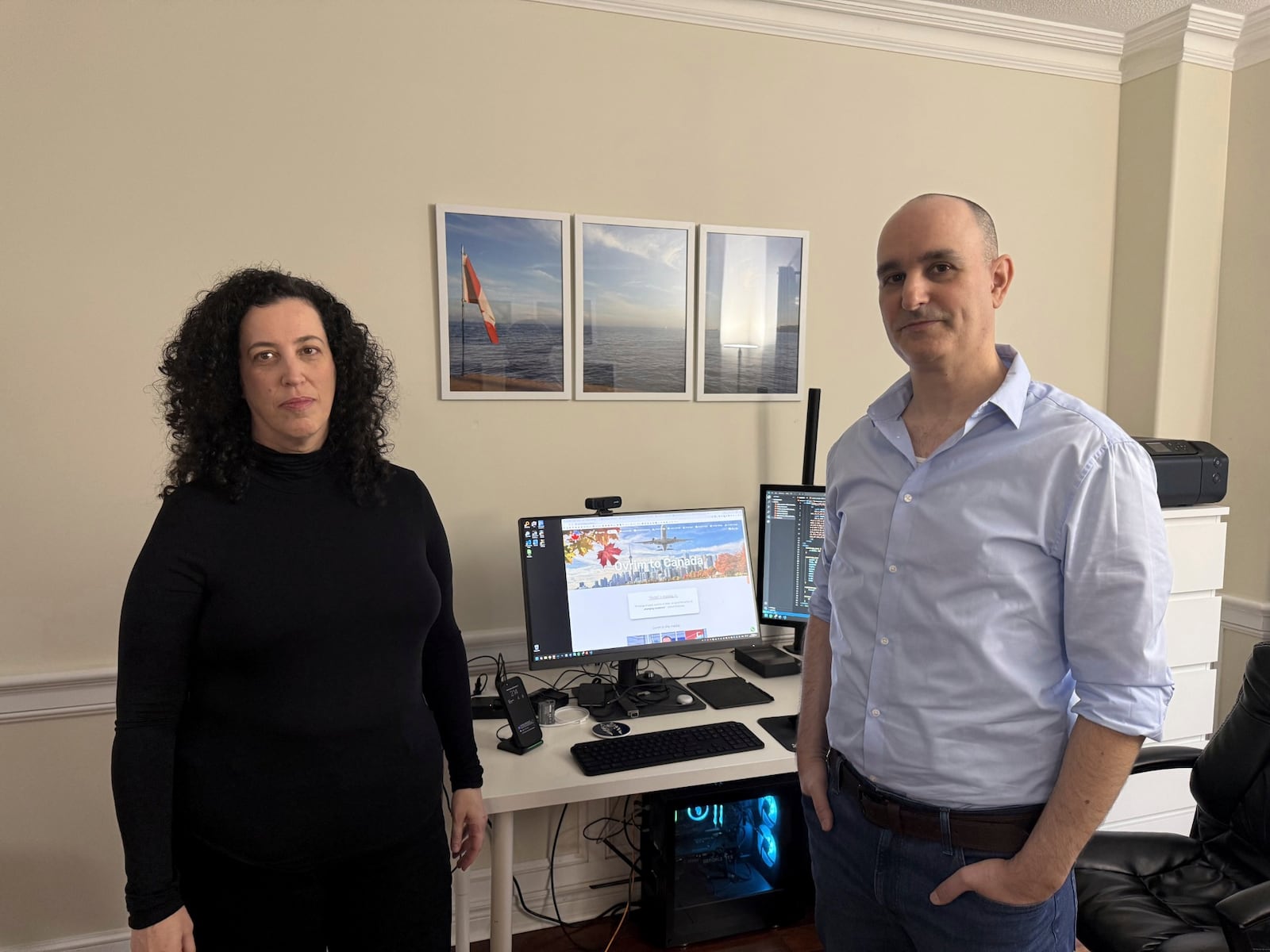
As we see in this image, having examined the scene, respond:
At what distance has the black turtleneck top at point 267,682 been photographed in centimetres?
112

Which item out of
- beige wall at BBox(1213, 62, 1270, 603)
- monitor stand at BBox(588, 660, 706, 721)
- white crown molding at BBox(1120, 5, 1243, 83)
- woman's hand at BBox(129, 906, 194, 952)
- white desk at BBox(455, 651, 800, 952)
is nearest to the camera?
woman's hand at BBox(129, 906, 194, 952)

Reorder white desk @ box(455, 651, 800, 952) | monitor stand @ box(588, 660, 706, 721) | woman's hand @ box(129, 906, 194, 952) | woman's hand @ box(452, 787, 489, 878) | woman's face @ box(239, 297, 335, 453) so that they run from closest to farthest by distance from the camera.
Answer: woman's hand @ box(129, 906, 194, 952) → woman's face @ box(239, 297, 335, 453) → woman's hand @ box(452, 787, 489, 878) → white desk @ box(455, 651, 800, 952) → monitor stand @ box(588, 660, 706, 721)

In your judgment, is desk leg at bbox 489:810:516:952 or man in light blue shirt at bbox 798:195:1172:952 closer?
man in light blue shirt at bbox 798:195:1172:952

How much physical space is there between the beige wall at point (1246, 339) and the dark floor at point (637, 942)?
76.1 inches

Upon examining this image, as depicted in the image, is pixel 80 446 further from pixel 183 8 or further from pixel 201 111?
pixel 183 8

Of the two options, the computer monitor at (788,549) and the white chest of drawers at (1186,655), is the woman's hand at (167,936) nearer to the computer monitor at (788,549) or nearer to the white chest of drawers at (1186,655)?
the computer monitor at (788,549)

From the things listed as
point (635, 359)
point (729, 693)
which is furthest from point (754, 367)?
point (729, 693)

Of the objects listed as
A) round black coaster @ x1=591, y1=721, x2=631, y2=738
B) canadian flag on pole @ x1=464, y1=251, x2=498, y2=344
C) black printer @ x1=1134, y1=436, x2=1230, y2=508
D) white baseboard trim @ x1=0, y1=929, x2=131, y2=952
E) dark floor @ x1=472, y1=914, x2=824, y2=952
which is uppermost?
canadian flag on pole @ x1=464, y1=251, x2=498, y2=344

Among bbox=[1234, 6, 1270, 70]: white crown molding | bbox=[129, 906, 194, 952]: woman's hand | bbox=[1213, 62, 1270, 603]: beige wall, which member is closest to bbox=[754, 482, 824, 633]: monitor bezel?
bbox=[129, 906, 194, 952]: woman's hand

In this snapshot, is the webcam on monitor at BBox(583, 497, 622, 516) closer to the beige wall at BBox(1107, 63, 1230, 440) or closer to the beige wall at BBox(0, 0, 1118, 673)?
the beige wall at BBox(0, 0, 1118, 673)

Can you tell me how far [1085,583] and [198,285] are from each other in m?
2.01

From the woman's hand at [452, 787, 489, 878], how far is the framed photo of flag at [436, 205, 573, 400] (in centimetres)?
109

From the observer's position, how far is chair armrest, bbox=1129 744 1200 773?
1.73 meters

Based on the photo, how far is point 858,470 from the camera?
127cm
